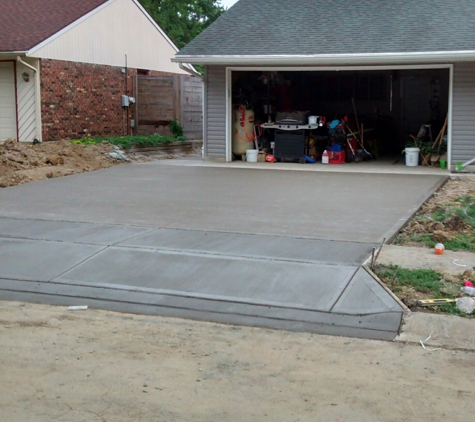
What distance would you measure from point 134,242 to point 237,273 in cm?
167

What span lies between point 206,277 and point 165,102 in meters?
15.3

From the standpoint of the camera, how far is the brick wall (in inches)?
744

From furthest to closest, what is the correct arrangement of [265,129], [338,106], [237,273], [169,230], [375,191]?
[338,106], [265,129], [375,191], [169,230], [237,273]

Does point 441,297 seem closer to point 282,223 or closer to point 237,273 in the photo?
point 237,273

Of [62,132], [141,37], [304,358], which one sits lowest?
[304,358]

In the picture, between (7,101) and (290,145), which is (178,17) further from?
(290,145)

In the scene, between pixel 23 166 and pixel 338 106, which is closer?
pixel 23 166

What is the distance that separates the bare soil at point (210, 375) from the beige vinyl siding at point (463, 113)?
1148cm

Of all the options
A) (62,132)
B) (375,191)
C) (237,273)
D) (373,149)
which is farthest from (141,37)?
(237,273)

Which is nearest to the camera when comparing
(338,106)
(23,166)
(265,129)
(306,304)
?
(306,304)

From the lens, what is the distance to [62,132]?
1942cm

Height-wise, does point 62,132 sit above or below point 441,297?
above

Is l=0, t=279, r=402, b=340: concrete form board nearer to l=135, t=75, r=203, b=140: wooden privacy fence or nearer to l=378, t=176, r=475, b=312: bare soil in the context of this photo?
l=378, t=176, r=475, b=312: bare soil

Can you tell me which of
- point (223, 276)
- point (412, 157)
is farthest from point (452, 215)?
point (412, 157)
